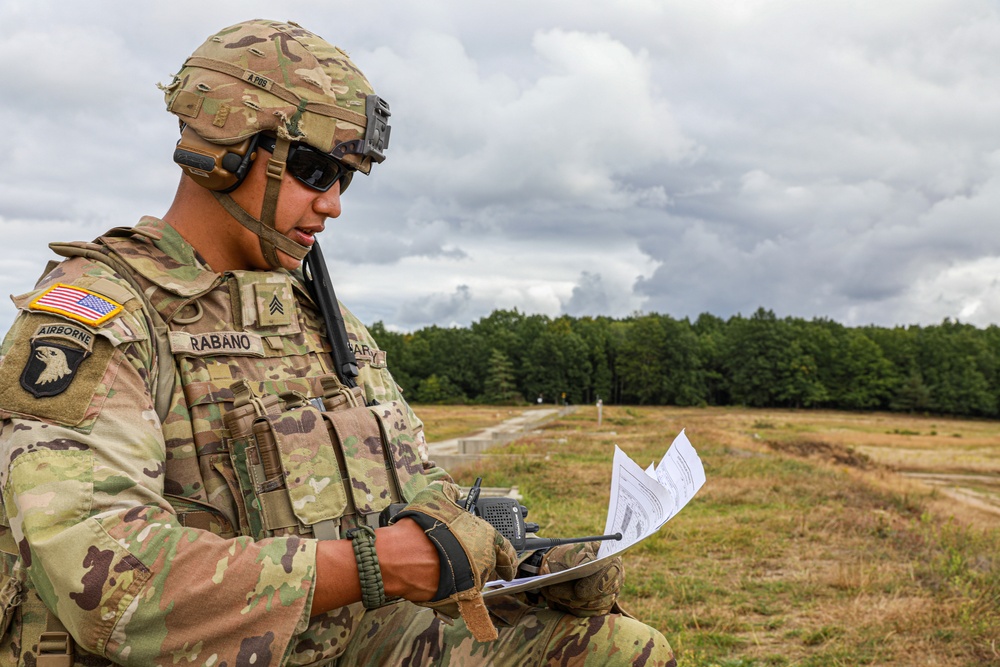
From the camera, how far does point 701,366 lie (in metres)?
94.6

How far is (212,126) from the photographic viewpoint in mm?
2193

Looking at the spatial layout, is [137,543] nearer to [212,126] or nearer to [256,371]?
[256,371]

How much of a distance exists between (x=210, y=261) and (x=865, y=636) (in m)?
5.36

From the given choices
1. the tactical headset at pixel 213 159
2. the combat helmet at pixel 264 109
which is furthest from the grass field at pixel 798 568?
the tactical headset at pixel 213 159

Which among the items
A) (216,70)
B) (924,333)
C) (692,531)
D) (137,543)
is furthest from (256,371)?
(924,333)

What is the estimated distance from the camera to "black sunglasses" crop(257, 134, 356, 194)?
88.4 inches

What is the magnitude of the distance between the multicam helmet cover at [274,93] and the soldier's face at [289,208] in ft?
0.41

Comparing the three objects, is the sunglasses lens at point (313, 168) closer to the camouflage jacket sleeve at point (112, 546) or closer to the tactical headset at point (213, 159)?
the tactical headset at point (213, 159)

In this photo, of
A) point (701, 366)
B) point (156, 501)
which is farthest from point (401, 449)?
point (701, 366)

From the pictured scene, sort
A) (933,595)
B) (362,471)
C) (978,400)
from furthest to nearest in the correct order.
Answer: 1. (978,400)
2. (933,595)
3. (362,471)

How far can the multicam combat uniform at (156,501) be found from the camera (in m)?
1.56

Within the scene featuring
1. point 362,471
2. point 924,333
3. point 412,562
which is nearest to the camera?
point 412,562

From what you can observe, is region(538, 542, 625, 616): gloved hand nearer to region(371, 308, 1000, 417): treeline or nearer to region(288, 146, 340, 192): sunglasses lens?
region(288, 146, 340, 192): sunglasses lens

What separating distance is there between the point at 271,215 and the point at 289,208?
0.06 m
